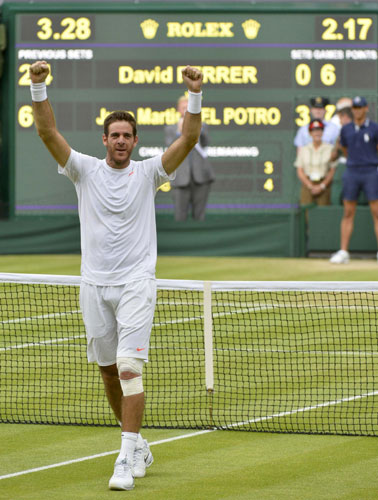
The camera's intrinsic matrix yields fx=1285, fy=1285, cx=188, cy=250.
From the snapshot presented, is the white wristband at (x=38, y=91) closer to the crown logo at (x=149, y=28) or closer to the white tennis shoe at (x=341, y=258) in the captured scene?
the white tennis shoe at (x=341, y=258)

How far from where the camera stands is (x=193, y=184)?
20219mm

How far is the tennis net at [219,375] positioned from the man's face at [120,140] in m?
1.70

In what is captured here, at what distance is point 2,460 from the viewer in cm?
726

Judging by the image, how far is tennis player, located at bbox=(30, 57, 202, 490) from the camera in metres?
6.73

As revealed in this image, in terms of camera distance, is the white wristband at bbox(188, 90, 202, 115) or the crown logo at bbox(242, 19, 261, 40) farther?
the crown logo at bbox(242, 19, 261, 40)

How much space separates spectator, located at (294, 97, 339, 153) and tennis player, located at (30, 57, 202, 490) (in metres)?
12.6

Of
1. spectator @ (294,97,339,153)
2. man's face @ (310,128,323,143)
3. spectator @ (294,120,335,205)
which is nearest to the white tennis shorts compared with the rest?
man's face @ (310,128,323,143)

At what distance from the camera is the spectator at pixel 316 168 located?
759 inches

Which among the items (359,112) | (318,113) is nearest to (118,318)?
(359,112)

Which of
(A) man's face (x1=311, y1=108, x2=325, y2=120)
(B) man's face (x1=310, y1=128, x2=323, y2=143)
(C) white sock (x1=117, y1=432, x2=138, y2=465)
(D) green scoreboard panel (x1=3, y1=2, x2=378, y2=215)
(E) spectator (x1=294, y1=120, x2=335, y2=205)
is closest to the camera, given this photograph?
(C) white sock (x1=117, y1=432, x2=138, y2=465)

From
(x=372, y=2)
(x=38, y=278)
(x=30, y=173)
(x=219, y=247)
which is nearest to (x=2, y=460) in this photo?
(x=38, y=278)

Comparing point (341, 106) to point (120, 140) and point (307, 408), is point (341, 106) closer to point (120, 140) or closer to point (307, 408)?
point (307, 408)

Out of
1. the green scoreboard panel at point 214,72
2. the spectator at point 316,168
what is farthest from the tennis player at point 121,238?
the green scoreboard panel at point 214,72

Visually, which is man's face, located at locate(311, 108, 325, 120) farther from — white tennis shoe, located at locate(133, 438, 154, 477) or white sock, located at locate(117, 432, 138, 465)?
white sock, located at locate(117, 432, 138, 465)
